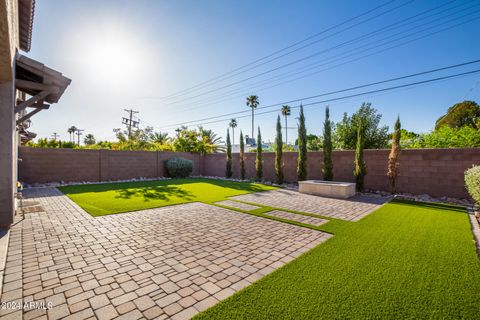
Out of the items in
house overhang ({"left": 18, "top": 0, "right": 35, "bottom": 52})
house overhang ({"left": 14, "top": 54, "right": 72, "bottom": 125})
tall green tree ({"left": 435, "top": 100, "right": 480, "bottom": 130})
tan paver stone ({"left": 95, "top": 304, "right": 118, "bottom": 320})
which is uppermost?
tall green tree ({"left": 435, "top": 100, "right": 480, "bottom": 130})

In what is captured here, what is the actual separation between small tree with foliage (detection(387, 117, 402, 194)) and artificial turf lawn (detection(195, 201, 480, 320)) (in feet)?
19.6

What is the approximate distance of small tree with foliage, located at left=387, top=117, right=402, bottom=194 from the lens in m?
10.1

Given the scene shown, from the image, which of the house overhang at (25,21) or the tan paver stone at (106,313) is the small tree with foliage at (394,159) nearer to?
the tan paver stone at (106,313)

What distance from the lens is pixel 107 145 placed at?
93.2ft

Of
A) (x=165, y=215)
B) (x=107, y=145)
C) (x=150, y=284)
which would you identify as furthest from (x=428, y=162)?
(x=107, y=145)

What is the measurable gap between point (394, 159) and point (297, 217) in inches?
282

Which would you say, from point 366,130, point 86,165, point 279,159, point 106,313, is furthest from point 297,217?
point 366,130

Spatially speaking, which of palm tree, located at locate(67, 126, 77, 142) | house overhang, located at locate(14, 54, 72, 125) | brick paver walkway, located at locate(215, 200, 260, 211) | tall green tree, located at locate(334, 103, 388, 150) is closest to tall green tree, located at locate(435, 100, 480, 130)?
tall green tree, located at locate(334, 103, 388, 150)

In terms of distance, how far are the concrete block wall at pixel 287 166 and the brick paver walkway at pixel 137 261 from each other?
826 cm

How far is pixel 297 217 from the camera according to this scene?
6320 mm

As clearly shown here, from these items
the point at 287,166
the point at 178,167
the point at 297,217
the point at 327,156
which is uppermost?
the point at 327,156

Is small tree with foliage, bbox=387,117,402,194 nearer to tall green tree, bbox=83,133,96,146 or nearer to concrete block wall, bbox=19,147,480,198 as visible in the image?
concrete block wall, bbox=19,147,480,198

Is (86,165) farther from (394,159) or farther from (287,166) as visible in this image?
(394,159)

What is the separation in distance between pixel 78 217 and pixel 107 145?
26023mm
